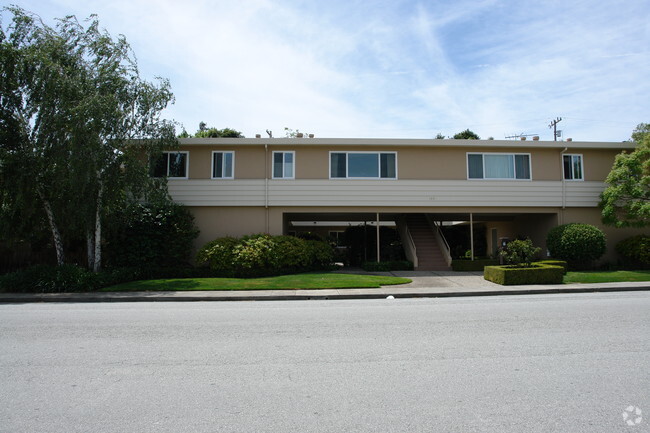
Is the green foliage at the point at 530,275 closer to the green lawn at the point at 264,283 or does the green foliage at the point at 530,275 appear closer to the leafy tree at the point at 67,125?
the green lawn at the point at 264,283

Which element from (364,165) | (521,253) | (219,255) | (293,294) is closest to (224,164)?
(219,255)

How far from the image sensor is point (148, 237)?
674 inches

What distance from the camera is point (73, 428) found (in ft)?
12.4

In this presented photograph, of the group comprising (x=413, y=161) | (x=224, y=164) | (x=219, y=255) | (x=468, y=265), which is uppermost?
(x=413, y=161)

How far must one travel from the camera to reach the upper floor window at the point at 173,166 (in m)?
19.5

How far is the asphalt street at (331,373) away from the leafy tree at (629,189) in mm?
11704

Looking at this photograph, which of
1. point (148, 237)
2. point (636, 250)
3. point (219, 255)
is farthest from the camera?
point (636, 250)

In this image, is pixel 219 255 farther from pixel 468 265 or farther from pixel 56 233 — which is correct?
pixel 468 265

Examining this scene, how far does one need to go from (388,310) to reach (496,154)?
13.0 meters

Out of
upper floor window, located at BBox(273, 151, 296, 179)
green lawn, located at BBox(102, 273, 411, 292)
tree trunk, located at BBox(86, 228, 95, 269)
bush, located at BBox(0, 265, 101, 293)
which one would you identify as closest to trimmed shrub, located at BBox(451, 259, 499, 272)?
green lawn, located at BBox(102, 273, 411, 292)

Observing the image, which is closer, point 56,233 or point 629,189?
point 56,233

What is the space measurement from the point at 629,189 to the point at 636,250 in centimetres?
267

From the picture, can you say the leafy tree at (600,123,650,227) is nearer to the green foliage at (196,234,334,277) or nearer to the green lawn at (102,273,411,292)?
the green lawn at (102,273,411,292)

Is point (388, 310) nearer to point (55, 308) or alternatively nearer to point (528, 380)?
point (528, 380)
